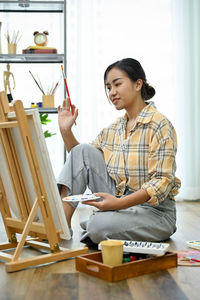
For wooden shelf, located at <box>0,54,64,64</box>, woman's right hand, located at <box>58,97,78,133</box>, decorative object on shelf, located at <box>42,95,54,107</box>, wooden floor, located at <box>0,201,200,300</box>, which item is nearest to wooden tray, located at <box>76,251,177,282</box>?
wooden floor, located at <box>0,201,200,300</box>

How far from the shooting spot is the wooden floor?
59.3 inches

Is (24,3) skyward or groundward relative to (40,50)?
skyward

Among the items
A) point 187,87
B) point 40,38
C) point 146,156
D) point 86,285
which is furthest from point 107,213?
point 187,87

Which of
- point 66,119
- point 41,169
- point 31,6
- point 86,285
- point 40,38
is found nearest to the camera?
point 86,285

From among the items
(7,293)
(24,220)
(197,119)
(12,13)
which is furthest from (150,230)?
(12,13)

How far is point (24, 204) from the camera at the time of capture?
2.03 m

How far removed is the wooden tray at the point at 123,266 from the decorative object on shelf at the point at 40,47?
2.51 metres

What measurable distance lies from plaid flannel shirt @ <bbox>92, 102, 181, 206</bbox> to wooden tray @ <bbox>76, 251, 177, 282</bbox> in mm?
411

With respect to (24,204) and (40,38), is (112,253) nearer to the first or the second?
(24,204)

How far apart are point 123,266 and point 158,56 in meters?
3.17

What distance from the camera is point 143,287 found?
158cm

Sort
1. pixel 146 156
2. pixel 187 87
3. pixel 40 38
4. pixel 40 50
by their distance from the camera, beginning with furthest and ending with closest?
1. pixel 187 87
2. pixel 40 38
3. pixel 40 50
4. pixel 146 156

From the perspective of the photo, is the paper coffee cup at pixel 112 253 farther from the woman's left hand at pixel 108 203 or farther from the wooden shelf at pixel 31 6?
the wooden shelf at pixel 31 6

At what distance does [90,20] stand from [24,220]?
112 inches
